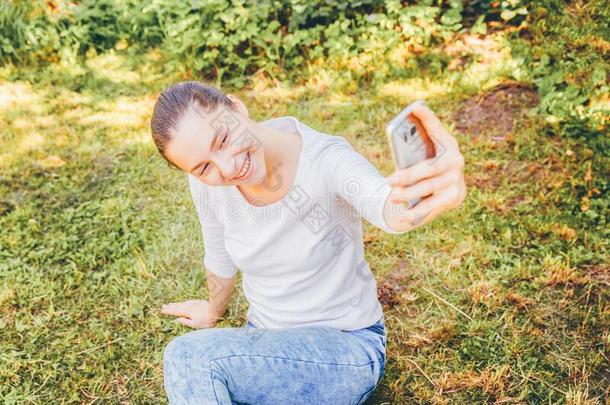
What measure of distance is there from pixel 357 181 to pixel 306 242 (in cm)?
38

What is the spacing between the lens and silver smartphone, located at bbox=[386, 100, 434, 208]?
1.17 meters

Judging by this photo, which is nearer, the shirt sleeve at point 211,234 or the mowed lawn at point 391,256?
the shirt sleeve at point 211,234

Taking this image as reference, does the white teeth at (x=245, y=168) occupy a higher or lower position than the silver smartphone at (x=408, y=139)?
lower

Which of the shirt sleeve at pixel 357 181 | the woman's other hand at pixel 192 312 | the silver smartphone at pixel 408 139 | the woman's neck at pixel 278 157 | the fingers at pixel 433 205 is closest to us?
the silver smartphone at pixel 408 139

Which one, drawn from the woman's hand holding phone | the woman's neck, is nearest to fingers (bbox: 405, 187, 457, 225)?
the woman's hand holding phone

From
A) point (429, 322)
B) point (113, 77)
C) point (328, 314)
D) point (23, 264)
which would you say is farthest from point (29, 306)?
point (113, 77)

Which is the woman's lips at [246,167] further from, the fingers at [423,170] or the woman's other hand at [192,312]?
the woman's other hand at [192,312]

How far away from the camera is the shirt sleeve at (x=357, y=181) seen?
1.51 m

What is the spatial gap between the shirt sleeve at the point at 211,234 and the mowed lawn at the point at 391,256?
1.71 ft

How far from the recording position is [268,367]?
187 centimetres

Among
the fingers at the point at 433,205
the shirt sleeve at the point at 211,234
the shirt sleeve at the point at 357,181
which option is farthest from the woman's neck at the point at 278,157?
the fingers at the point at 433,205

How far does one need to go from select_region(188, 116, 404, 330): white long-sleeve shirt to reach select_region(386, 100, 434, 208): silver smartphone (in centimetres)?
45

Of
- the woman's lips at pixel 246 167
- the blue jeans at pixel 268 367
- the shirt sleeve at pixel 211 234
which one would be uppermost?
the woman's lips at pixel 246 167

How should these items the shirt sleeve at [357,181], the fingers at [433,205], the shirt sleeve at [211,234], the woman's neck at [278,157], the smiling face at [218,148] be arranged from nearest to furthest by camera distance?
1. the fingers at [433,205]
2. the shirt sleeve at [357,181]
3. the smiling face at [218,148]
4. the woman's neck at [278,157]
5. the shirt sleeve at [211,234]
